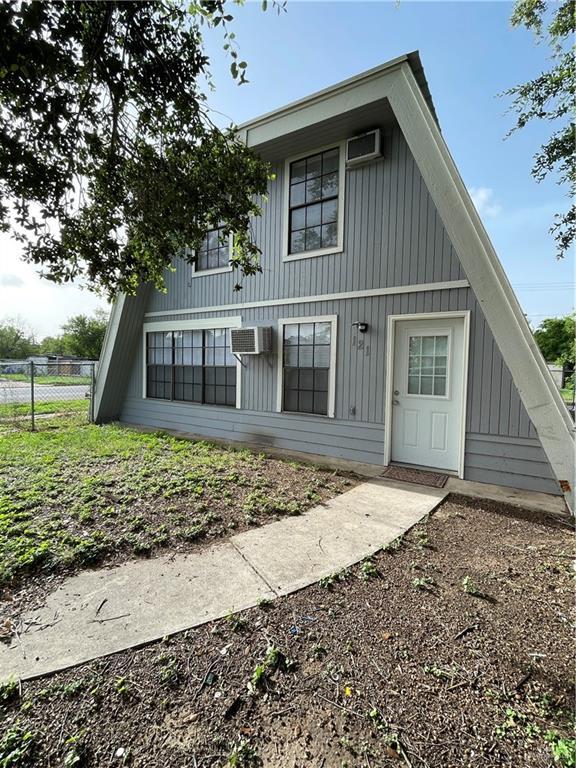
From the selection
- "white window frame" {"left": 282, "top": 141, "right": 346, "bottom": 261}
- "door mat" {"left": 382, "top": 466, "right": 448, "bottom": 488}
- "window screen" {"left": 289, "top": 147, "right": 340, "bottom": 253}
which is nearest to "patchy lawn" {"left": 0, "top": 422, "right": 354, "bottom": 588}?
"door mat" {"left": 382, "top": 466, "right": 448, "bottom": 488}

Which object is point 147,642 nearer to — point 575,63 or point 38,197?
point 38,197

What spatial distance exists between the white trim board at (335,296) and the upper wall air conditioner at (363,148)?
6.26 feet

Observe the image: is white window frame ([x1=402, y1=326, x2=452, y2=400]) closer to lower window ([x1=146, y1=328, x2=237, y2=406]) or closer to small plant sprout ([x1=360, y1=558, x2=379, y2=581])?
small plant sprout ([x1=360, y1=558, x2=379, y2=581])

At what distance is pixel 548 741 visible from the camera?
138cm

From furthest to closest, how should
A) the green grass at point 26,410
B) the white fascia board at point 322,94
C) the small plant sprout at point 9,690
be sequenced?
the green grass at point 26,410 < the white fascia board at point 322,94 < the small plant sprout at point 9,690

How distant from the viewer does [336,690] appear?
1613mm

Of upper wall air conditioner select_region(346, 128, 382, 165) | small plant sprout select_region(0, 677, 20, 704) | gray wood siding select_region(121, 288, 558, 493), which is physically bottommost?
small plant sprout select_region(0, 677, 20, 704)

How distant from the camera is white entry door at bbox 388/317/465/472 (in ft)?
15.9

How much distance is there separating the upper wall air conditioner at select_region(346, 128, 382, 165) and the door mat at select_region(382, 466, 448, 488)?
179 inches

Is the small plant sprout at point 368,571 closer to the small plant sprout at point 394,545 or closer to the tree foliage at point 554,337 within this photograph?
the small plant sprout at point 394,545

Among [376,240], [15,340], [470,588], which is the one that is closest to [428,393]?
[376,240]

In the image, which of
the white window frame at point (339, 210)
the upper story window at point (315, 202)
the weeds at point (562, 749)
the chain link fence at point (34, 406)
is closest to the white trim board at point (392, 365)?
the white window frame at point (339, 210)

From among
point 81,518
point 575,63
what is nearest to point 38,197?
point 81,518

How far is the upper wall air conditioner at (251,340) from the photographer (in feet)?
20.7
